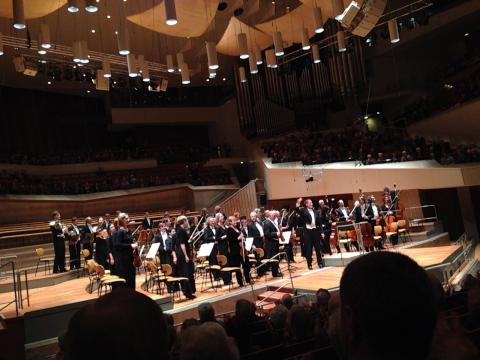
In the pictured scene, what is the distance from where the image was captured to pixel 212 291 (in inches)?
366

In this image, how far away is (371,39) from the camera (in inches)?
529

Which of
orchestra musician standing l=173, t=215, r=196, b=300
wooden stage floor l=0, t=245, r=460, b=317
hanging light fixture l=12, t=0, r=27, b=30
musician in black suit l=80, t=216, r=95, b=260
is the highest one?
hanging light fixture l=12, t=0, r=27, b=30

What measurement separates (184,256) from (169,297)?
123cm

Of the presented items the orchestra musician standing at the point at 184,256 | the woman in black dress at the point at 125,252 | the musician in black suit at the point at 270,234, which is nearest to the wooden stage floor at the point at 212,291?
the orchestra musician standing at the point at 184,256

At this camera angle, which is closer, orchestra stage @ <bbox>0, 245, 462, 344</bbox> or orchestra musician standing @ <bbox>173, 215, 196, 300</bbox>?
orchestra stage @ <bbox>0, 245, 462, 344</bbox>

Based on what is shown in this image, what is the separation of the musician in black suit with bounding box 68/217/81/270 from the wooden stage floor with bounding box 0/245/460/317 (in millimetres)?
887

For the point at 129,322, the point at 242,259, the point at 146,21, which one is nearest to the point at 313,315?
the point at 129,322

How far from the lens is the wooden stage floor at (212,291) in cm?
762

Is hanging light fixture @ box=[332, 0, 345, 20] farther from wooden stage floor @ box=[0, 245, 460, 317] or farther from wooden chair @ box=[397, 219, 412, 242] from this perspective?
wooden chair @ box=[397, 219, 412, 242]

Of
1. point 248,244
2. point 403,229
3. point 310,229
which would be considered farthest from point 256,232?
point 403,229

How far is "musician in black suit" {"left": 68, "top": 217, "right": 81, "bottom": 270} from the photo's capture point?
11.5 m

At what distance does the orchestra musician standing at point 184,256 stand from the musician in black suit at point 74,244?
3707 mm

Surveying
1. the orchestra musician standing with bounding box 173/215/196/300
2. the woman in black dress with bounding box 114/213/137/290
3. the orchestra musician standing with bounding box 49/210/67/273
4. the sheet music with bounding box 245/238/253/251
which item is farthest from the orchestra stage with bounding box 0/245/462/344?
the sheet music with bounding box 245/238/253/251

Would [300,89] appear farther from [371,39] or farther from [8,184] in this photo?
[8,184]
